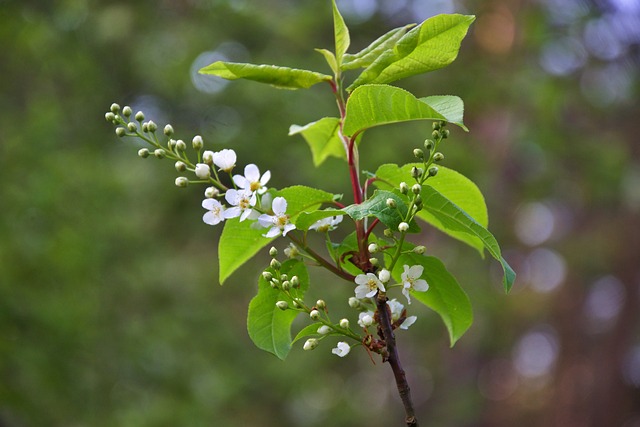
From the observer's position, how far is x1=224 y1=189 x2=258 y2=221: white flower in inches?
36.4

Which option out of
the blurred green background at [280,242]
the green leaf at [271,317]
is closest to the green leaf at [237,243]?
the green leaf at [271,317]

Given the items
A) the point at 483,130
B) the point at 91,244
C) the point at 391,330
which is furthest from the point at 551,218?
the point at 391,330

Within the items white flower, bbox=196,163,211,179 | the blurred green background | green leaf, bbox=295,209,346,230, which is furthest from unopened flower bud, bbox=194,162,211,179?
the blurred green background

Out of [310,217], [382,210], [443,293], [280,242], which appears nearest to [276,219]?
[310,217]

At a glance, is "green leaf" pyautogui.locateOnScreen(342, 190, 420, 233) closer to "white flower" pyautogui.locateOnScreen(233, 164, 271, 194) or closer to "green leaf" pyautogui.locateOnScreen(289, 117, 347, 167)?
"white flower" pyautogui.locateOnScreen(233, 164, 271, 194)

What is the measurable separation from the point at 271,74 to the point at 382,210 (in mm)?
316

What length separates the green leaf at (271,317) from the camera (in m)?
1.02

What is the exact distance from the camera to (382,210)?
86cm

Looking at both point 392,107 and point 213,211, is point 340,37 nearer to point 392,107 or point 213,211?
point 392,107

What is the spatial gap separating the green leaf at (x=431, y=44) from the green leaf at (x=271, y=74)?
114 millimetres

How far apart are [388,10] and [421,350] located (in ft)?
13.0

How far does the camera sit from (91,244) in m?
4.23

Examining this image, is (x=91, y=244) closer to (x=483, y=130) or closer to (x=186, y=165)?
(x=186, y=165)

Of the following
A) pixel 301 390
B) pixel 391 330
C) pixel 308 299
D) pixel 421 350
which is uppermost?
pixel 391 330
